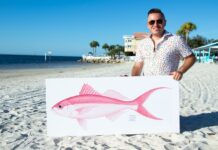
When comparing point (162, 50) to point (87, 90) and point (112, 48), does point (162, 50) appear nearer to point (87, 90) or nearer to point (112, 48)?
point (87, 90)

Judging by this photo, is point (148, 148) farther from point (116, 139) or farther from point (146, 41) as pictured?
point (146, 41)

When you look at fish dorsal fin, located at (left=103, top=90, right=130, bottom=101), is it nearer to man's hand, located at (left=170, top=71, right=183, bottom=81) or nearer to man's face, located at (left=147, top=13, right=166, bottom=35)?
man's hand, located at (left=170, top=71, right=183, bottom=81)

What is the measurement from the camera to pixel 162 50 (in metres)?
4.01

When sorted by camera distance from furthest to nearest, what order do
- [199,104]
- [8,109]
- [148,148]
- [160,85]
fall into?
[199,104], [8,109], [160,85], [148,148]

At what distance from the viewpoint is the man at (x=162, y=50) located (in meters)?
3.98

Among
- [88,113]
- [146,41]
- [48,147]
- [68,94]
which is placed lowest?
[48,147]

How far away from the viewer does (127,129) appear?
4.09 m

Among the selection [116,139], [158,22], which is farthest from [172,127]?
[158,22]

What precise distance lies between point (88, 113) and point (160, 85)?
998mm

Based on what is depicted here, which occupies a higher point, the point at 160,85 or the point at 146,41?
the point at 146,41

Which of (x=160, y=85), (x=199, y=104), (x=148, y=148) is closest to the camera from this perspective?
(x=148, y=148)

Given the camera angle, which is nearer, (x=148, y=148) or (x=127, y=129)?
(x=148, y=148)

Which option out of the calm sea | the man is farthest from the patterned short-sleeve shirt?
the calm sea

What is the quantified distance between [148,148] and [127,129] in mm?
468
